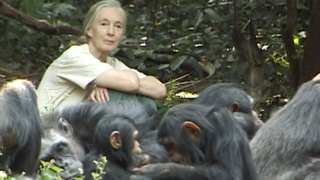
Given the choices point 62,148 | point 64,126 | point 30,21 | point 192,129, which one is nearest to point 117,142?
point 62,148

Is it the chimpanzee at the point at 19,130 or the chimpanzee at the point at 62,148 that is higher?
the chimpanzee at the point at 19,130

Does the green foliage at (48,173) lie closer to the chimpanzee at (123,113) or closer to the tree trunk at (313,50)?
the chimpanzee at (123,113)

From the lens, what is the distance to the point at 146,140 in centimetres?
574

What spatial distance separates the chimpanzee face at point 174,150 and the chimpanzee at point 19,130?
2.67 ft

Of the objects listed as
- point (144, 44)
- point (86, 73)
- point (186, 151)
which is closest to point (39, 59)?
point (144, 44)

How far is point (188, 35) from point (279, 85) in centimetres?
111

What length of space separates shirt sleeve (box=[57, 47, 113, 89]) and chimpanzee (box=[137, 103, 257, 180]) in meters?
1.66

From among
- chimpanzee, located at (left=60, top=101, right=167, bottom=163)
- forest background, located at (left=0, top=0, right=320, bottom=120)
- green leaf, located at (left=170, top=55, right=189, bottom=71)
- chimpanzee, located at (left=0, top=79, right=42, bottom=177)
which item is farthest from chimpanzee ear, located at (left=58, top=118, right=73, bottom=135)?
green leaf, located at (left=170, top=55, right=189, bottom=71)

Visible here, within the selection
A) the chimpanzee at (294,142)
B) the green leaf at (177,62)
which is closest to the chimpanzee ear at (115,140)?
the chimpanzee at (294,142)

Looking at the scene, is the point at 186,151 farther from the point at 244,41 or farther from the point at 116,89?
the point at 244,41

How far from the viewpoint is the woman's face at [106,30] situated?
7273 mm

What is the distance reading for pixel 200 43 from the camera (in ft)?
29.2

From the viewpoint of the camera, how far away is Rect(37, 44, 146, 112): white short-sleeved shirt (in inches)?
271

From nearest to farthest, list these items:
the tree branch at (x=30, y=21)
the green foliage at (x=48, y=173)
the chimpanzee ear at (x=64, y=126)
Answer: the green foliage at (x=48, y=173)
the chimpanzee ear at (x=64, y=126)
the tree branch at (x=30, y=21)
